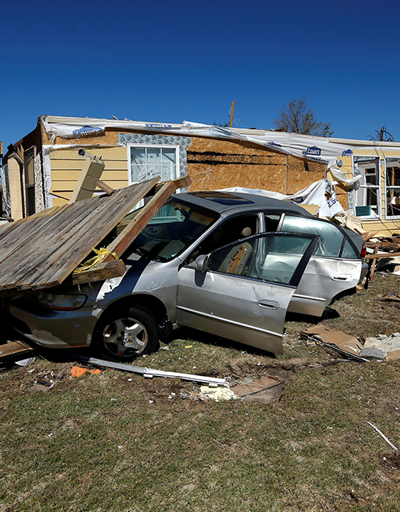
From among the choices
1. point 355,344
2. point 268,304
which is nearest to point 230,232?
point 268,304

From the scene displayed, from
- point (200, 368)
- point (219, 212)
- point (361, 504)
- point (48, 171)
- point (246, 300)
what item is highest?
point (48, 171)

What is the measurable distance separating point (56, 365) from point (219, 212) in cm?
252

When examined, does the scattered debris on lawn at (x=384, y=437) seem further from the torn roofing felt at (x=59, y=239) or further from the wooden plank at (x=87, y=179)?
the wooden plank at (x=87, y=179)

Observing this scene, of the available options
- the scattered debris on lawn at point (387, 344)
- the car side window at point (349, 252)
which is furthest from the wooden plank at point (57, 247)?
the scattered debris on lawn at point (387, 344)

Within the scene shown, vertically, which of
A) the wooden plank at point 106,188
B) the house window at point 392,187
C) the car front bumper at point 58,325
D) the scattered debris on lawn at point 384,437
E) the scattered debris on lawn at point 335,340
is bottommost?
the scattered debris on lawn at point 384,437

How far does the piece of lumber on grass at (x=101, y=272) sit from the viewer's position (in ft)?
11.5

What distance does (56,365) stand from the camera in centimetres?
421

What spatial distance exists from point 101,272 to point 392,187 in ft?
40.0

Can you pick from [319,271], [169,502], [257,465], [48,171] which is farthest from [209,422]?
[48,171]

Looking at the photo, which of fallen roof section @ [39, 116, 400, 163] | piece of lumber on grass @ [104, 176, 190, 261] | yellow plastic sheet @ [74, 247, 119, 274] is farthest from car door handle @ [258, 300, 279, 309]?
fallen roof section @ [39, 116, 400, 163]

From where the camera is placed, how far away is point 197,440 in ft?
10.2

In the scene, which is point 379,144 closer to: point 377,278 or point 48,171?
point 377,278

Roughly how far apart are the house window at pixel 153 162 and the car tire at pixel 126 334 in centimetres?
530

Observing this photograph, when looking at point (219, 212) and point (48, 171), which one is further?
point (48, 171)
